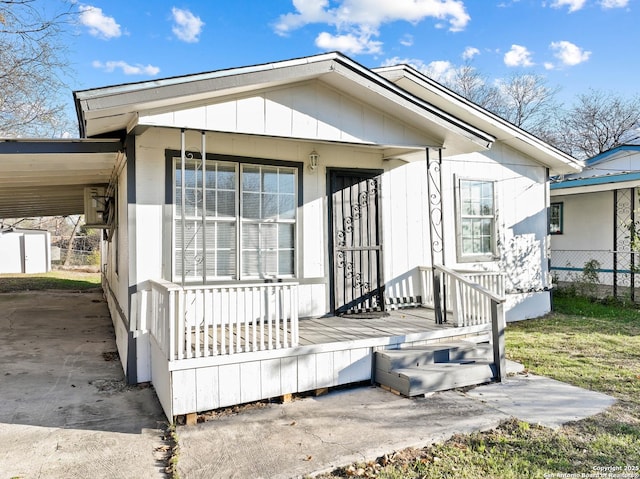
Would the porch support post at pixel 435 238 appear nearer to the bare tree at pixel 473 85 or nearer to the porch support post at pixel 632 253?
the porch support post at pixel 632 253

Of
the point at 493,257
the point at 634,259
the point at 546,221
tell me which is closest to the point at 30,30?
the point at 493,257

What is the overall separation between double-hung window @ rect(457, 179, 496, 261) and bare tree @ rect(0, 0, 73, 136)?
1038cm

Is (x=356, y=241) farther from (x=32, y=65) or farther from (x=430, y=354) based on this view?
(x=32, y=65)

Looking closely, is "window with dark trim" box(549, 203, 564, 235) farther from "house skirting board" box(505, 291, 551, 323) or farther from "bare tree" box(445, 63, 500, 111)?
"bare tree" box(445, 63, 500, 111)

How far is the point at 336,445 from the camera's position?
3715 millimetres

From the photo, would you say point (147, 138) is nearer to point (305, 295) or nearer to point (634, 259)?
point (305, 295)

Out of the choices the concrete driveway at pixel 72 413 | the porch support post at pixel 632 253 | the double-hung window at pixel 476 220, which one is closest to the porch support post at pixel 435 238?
the double-hung window at pixel 476 220

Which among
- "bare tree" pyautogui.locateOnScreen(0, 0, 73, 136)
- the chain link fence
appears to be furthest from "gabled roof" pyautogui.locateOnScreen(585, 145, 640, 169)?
"bare tree" pyautogui.locateOnScreen(0, 0, 73, 136)

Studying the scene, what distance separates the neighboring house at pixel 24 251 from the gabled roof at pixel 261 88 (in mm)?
22097

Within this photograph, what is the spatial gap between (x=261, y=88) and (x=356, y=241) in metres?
2.83

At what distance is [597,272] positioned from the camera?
11977 millimetres

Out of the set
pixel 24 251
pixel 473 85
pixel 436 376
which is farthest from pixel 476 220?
pixel 473 85

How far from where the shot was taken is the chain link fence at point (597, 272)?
35.9ft

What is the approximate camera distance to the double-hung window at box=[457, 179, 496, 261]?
8.34m
